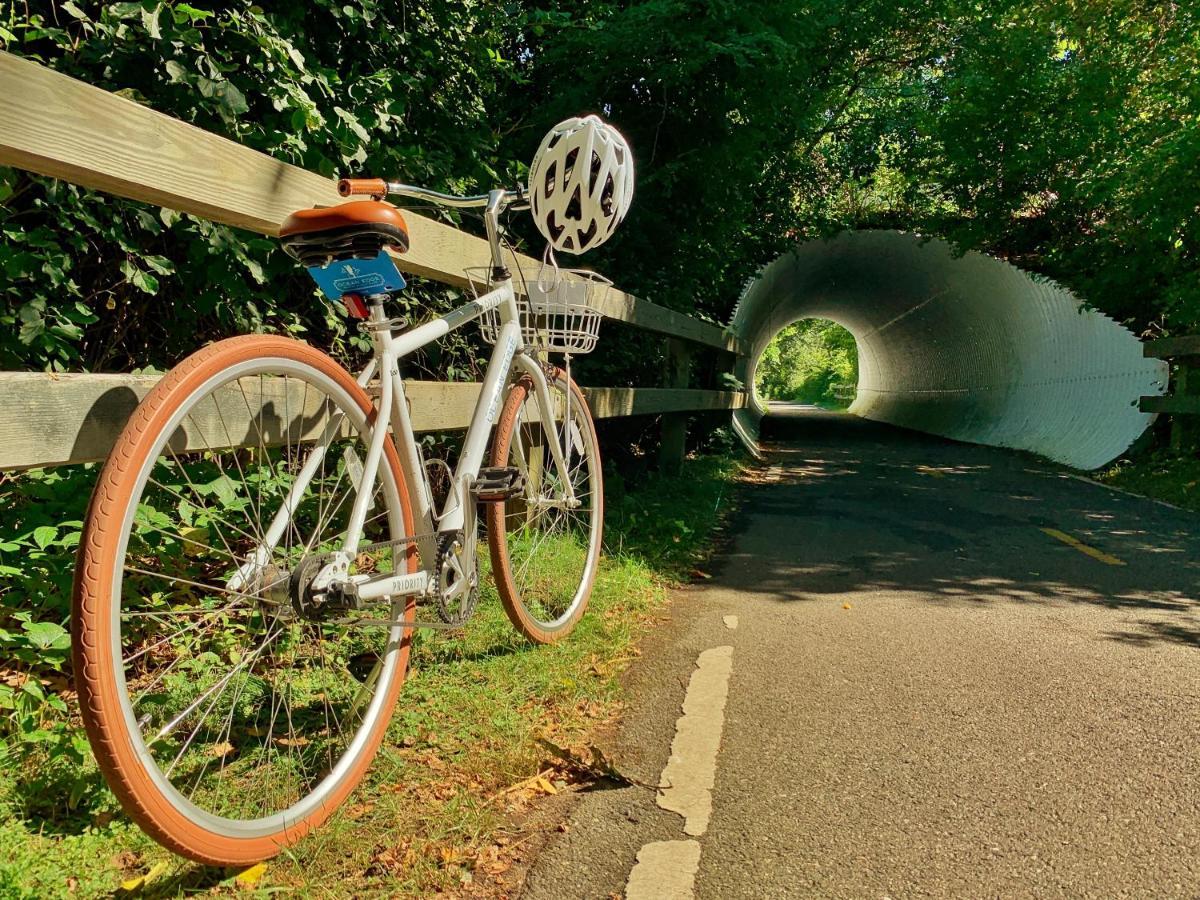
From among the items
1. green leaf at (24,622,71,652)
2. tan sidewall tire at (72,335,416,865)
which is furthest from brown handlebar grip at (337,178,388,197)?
green leaf at (24,622,71,652)

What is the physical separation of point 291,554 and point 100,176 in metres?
0.88

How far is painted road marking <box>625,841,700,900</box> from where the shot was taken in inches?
80.7

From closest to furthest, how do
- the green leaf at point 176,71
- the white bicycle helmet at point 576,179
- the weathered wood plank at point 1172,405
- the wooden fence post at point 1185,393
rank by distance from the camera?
the green leaf at point 176,71, the white bicycle helmet at point 576,179, the weathered wood plank at point 1172,405, the wooden fence post at point 1185,393

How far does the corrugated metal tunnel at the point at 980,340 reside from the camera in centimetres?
1198

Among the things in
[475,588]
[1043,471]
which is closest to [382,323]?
[475,588]

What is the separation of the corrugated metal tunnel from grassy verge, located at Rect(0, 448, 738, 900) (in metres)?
9.78

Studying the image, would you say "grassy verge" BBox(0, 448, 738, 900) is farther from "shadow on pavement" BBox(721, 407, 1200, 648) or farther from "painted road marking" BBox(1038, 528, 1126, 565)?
"painted road marking" BBox(1038, 528, 1126, 565)

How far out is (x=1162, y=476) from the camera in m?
9.67

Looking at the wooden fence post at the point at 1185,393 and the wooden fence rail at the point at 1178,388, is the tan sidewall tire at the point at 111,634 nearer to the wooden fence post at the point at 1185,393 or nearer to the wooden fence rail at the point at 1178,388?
the wooden fence rail at the point at 1178,388

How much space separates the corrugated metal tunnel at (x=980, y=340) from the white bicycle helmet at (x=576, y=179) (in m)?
9.74

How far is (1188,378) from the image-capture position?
1059 cm

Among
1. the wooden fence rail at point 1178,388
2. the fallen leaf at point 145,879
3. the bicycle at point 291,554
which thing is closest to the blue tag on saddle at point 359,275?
the bicycle at point 291,554

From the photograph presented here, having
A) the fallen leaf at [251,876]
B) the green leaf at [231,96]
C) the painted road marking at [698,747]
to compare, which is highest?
the green leaf at [231,96]

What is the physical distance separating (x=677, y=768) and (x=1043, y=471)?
958 cm
